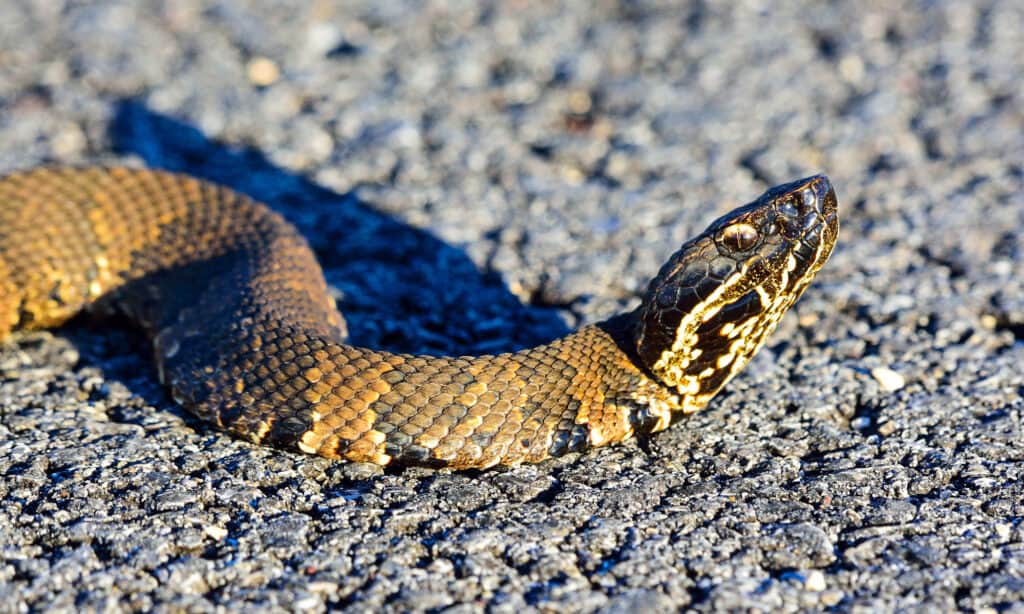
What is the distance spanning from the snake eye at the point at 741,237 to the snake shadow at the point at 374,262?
1.12m

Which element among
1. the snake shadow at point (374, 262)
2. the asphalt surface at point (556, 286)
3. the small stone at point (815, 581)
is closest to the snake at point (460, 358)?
the asphalt surface at point (556, 286)

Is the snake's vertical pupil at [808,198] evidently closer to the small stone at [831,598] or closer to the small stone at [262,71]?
the small stone at [831,598]

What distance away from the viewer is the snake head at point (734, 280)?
4348 millimetres

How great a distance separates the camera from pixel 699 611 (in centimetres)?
336

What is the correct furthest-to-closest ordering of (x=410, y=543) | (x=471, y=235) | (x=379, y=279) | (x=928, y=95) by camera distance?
(x=928, y=95), (x=471, y=235), (x=379, y=279), (x=410, y=543)

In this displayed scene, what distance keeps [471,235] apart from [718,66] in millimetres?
2506

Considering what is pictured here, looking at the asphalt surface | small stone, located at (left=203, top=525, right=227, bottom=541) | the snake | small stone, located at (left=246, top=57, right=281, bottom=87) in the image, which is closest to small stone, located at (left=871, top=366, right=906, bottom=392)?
the asphalt surface

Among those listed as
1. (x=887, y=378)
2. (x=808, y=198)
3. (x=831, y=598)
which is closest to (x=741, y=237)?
(x=808, y=198)

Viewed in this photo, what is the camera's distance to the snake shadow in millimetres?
5199

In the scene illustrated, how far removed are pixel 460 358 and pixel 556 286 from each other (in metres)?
1.35

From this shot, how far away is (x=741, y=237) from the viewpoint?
14.3ft

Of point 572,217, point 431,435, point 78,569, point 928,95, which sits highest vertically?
point 928,95

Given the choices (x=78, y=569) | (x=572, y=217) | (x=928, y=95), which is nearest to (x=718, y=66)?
(x=928, y=95)

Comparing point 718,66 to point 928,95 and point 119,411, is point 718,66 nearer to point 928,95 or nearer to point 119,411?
point 928,95
